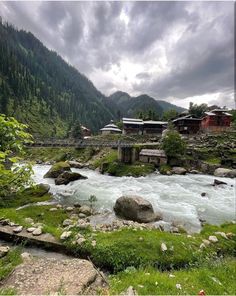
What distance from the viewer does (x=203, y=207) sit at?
68.3 feet

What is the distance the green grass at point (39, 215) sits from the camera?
14.1 metres

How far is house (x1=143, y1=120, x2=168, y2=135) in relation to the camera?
84.2 meters

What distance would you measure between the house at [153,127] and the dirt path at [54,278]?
78.9 metres

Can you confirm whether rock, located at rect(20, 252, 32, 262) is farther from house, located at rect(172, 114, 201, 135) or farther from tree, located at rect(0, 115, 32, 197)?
house, located at rect(172, 114, 201, 135)

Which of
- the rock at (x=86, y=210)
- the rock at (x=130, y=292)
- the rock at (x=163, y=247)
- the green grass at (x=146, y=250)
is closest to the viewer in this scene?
the rock at (x=130, y=292)

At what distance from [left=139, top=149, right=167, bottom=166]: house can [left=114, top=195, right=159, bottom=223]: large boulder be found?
27956mm

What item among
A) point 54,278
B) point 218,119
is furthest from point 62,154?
point 218,119

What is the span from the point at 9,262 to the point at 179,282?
24.6 feet

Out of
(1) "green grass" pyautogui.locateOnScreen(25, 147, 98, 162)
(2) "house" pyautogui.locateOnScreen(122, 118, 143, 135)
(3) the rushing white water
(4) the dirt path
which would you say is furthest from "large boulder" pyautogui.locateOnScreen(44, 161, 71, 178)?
(2) "house" pyautogui.locateOnScreen(122, 118, 143, 135)

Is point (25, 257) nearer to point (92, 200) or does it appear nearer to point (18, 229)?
point (18, 229)

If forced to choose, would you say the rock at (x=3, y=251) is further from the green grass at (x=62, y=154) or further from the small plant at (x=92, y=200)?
the green grass at (x=62, y=154)

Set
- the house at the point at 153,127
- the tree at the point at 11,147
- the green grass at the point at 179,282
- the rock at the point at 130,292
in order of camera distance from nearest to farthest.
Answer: the tree at the point at 11,147, the rock at the point at 130,292, the green grass at the point at 179,282, the house at the point at 153,127

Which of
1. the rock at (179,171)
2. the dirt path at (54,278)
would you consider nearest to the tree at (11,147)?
the dirt path at (54,278)

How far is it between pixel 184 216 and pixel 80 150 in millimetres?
48398
